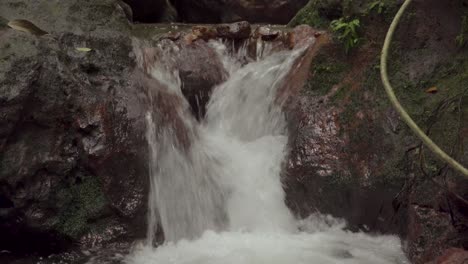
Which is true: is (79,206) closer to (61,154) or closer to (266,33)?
(61,154)

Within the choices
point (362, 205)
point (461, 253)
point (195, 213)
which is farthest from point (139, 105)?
point (461, 253)

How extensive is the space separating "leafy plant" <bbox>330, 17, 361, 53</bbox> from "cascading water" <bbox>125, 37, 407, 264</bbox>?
81 centimetres

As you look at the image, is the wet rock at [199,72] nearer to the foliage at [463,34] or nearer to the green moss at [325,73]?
the green moss at [325,73]

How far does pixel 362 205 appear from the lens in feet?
16.0

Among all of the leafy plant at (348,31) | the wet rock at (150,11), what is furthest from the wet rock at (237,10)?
the leafy plant at (348,31)

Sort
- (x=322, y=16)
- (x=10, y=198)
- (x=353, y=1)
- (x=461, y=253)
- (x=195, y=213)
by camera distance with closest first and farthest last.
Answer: (x=461, y=253) → (x=10, y=198) → (x=195, y=213) → (x=353, y=1) → (x=322, y=16)

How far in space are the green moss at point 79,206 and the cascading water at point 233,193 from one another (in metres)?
0.58

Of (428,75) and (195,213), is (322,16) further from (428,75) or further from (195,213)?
(195,213)

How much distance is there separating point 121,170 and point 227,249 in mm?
1408

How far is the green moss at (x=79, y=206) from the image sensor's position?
4805mm

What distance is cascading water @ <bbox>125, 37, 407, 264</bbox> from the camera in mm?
4691

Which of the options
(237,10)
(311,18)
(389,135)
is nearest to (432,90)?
(389,135)

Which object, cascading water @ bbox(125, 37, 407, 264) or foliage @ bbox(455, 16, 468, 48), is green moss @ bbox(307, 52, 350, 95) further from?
foliage @ bbox(455, 16, 468, 48)

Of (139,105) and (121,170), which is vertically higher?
(139,105)
